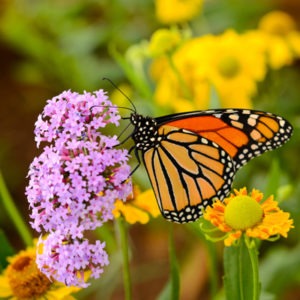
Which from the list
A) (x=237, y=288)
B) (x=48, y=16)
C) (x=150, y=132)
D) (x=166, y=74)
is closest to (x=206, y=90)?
(x=166, y=74)

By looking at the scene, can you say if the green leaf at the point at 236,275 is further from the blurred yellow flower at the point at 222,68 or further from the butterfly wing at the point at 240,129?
A: the blurred yellow flower at the point at 222,68

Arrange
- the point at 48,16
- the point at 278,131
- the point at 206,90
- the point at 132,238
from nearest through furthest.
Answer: the point at 278,131
the point at 206,90
the point at 132,238
the point at 48,16

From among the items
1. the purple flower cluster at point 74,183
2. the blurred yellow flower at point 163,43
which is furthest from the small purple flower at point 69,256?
the blurred yellow flower at point 163,43

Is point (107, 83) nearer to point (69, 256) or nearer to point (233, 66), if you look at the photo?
point (233, 66)

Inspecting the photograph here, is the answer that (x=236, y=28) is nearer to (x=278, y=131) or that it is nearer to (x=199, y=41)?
(x=199, y=41)

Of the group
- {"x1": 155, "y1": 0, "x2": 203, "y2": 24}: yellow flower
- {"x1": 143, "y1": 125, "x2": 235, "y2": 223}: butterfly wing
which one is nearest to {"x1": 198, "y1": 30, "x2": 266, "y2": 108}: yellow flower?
{"x1": 155, "y1": 0, "x2": 203, "y2": 24}: yellow flower

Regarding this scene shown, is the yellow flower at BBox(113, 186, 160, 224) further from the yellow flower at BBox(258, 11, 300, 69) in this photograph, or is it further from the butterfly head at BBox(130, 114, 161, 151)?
the yellow flower at BBox(258, 11, 300, 69)
